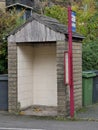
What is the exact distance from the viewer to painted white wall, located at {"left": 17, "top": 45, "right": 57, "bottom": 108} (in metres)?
15.2

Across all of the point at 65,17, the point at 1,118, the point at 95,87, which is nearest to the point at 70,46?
the point at 1,118

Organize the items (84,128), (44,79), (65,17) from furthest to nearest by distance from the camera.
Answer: (65,17) → (44,79) → (84,128)

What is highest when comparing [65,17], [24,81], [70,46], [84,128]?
[65,17]

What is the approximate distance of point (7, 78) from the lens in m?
14.2

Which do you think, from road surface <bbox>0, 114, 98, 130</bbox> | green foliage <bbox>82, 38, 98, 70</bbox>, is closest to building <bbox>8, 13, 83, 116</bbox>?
road surface <bbox>0, 114, 98, 130</bbox>

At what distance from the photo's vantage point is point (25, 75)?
14.8 m

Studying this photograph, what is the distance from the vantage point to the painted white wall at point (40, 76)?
15151 millimetres

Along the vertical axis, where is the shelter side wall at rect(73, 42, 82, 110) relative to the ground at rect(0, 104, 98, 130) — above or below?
above

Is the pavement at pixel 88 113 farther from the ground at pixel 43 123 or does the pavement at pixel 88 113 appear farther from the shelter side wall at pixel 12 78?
the shelter side wall at pixel 12 78

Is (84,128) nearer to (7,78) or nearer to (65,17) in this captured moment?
(7,78)

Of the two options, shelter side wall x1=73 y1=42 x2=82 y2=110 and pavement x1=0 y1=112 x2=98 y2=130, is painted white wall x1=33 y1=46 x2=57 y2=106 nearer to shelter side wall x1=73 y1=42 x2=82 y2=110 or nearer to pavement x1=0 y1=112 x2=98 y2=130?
shelter side wall x1=73 y1=42 x2=82 y2=110

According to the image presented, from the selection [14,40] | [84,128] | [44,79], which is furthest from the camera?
[44,79]

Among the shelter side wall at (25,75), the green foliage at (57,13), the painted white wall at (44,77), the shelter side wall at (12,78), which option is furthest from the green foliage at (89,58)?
the green foliage at (57,13)

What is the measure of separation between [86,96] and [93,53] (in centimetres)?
376
